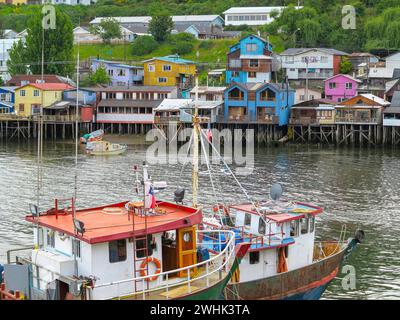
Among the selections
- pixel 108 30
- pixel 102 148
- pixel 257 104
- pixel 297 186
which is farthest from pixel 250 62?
pixel 297 186

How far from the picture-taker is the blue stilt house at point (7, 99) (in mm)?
80750

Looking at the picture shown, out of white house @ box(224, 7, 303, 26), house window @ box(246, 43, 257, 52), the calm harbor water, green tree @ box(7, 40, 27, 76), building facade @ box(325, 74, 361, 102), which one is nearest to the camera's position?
the calm harbor water

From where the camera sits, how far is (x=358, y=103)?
72125mm

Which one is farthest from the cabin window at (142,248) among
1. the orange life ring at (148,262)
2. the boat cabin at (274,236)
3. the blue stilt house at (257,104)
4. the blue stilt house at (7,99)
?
the blue stilt house at (7,99)

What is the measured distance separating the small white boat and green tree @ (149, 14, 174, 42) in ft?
150

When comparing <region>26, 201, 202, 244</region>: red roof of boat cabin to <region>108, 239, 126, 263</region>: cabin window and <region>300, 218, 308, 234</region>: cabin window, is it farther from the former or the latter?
<region>300, 218, 308, 234</region>: cabin window

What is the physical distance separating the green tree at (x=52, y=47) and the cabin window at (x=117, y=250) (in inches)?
2781

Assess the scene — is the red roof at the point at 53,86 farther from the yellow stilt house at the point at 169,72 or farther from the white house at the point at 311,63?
the white house at the point at 311,63

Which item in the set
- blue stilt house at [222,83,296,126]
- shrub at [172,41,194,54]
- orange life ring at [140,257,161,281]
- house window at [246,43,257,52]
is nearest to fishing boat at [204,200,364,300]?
orange life ring at [140,257,161,281]

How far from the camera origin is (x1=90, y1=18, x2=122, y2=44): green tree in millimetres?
108625

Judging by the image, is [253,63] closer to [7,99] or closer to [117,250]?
[7,99]

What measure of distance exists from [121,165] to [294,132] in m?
21.7
